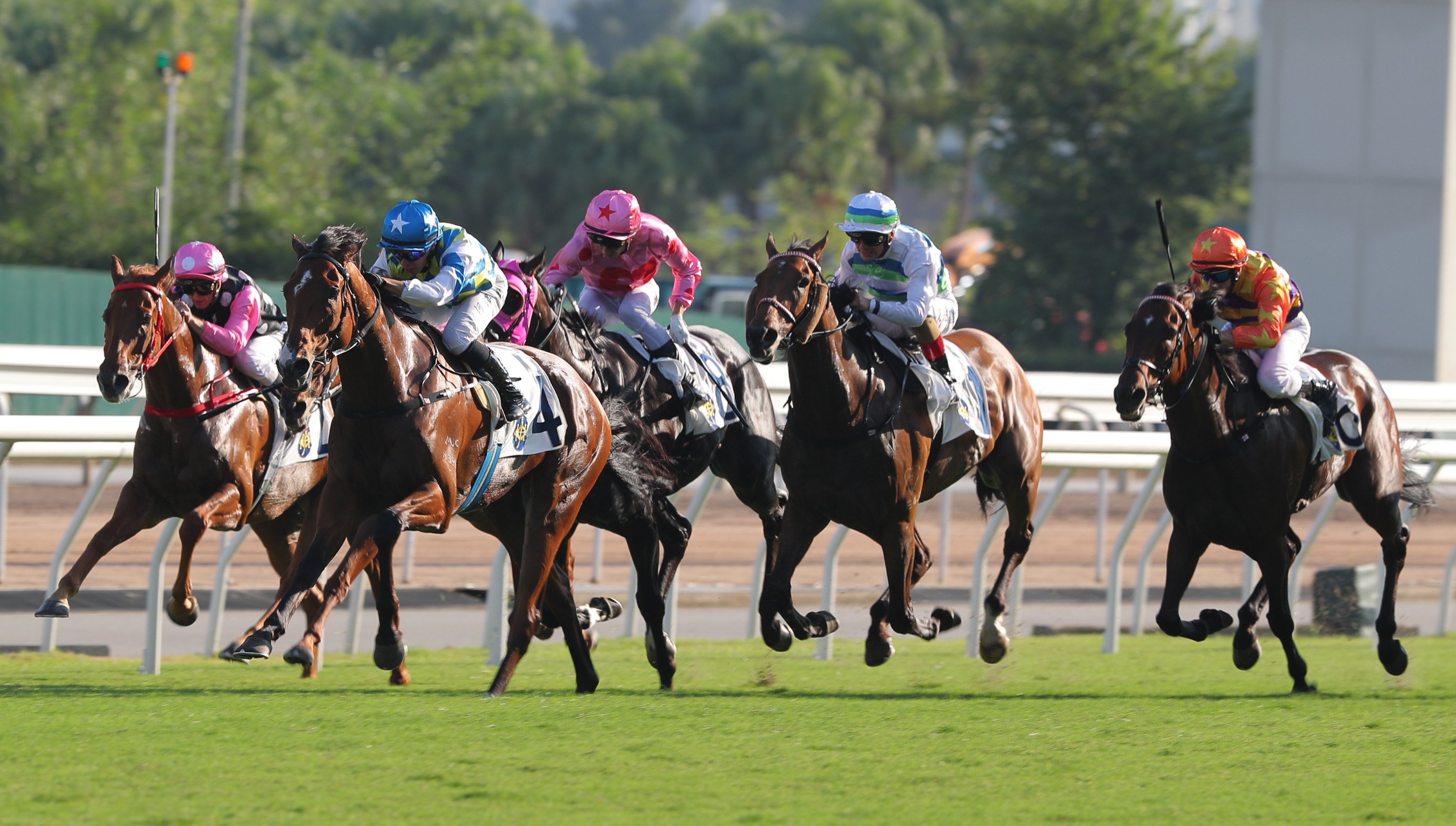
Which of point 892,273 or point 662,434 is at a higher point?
point 892,273

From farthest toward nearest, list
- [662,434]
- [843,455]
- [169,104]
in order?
1. [169,104]
2. [662,434]
3. [843,455]

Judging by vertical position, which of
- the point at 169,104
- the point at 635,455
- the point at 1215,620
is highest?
the point at 169,104

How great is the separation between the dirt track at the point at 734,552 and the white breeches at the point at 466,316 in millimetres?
3800

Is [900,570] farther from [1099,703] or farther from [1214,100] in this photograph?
[1214,100]

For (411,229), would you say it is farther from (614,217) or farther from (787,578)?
(787,578)

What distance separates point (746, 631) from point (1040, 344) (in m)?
18.2

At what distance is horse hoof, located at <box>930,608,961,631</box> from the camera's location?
7090 millimetres

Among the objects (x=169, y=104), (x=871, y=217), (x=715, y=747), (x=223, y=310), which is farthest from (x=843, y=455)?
(x=169, y=104)

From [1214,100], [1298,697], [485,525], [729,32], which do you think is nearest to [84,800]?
[485,525]

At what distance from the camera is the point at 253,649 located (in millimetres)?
5375

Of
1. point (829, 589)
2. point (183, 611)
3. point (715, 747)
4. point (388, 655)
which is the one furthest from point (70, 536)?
point (715, 747)

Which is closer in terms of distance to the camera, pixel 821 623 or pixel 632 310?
pixel 821 623

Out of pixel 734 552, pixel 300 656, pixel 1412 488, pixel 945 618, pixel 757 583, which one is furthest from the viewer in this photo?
pixel 734 552

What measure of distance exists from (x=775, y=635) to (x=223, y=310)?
8.38 feet
